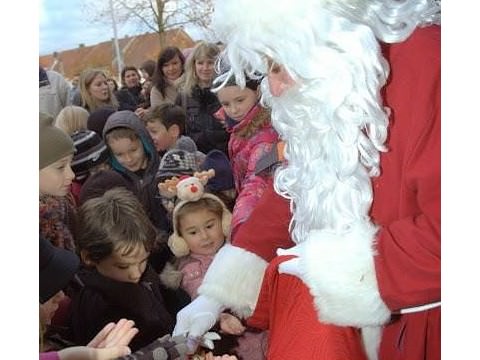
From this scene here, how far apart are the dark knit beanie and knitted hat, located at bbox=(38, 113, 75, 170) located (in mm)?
79

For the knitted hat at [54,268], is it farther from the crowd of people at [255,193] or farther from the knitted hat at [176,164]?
the knitted hat at [176,164]

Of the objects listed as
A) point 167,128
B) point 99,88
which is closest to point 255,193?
point 167,128

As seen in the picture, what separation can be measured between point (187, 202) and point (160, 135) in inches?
4.3

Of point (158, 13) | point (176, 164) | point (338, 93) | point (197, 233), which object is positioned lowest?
point (197, 233)

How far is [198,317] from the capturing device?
0.99 m

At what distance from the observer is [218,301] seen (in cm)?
99

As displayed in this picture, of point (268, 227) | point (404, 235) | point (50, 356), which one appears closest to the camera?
point (404, 235)

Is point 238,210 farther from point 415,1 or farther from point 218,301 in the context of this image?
point 415,1

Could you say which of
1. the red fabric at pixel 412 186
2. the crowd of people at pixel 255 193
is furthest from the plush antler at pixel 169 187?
the red fabric at pixel 412 186

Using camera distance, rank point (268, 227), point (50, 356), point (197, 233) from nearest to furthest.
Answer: point (50, 356)
point (268, 227)
point (197, 233)

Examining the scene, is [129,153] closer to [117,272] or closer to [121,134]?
[121,134]
